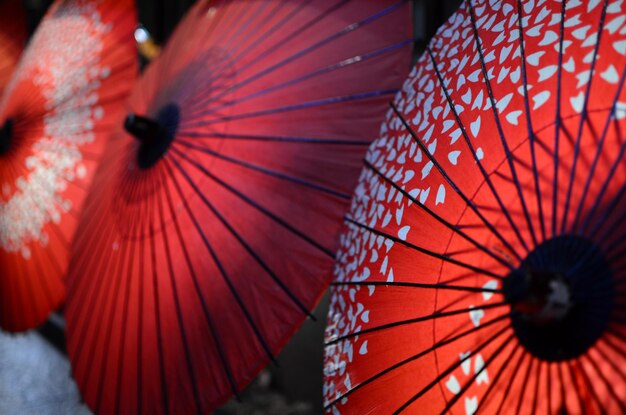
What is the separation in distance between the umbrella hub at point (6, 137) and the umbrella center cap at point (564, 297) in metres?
3.28

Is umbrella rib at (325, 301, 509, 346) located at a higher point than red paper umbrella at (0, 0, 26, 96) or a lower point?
lower

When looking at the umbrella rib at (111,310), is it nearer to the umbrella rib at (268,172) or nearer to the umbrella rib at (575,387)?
the umbrella rib at (268,172)

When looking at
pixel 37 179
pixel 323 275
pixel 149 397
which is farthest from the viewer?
pixel 37 179

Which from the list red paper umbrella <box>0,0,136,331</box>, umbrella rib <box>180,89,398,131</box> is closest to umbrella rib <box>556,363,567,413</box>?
umbrella rib <box>180,89,398,131</box>

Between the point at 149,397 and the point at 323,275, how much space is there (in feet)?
2.59

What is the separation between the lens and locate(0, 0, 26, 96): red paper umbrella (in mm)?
4715

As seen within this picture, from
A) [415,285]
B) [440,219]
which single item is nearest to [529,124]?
[440,219]

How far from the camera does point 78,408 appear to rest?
11.7ft

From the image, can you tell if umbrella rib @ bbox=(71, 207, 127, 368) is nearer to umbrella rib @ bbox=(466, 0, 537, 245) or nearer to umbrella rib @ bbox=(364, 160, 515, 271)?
umbrella rib @ bbox=(364, 160, 515, 271)

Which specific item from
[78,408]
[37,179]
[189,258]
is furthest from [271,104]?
[78,408]

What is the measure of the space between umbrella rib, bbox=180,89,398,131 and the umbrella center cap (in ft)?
3.12

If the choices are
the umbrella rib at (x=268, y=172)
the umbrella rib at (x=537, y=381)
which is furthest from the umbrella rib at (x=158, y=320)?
the umbrella rib at (x=537, y=381)

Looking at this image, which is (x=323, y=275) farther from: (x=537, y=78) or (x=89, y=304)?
(x=89, y=304)

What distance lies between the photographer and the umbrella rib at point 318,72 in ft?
6.23
